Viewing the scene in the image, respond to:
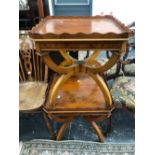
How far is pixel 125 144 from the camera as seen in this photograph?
5.38 feet

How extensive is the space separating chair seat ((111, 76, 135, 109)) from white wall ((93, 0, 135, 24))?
6.45 ft

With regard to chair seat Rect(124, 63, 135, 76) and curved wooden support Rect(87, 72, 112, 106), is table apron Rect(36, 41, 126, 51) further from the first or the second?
chair seat Rect(124, 63, 135, 76)

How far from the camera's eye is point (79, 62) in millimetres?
1365

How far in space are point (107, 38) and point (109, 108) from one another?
1.52 feet

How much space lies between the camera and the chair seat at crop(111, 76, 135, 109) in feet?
5.01

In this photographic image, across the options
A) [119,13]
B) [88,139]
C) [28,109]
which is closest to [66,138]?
[88,139]

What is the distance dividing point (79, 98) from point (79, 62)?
28 centimetres

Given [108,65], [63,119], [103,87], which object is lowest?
[63,119]

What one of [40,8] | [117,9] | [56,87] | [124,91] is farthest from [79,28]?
[117,9]

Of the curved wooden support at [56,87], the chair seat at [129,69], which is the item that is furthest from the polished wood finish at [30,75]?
the chair seat at [129,69]

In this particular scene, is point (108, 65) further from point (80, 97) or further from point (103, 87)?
point (80, 97)

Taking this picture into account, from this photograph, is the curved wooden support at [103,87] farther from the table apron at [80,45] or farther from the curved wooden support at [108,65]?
the table apron at [80,45]

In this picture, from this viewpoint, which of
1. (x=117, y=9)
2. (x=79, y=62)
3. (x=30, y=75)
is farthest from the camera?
(x=117, y=9)

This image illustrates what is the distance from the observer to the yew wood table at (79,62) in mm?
1206
